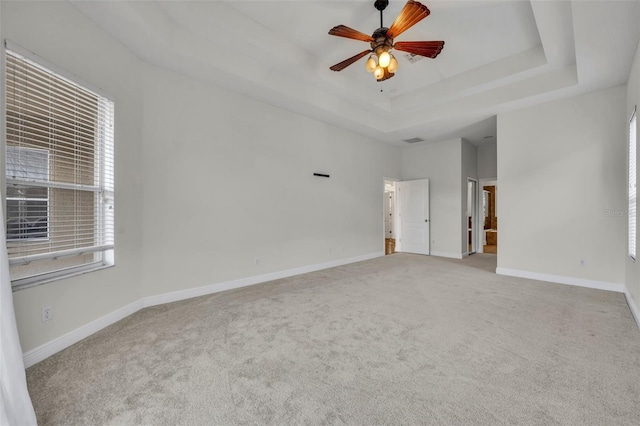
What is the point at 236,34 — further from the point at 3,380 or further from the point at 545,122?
the point at 545,122

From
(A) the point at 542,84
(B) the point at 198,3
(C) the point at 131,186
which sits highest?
(B) the point at 198,3

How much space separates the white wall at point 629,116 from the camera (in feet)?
9.75

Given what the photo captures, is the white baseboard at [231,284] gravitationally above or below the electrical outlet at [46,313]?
below

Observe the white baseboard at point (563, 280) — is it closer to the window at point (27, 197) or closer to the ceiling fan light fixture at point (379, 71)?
the ceiling fan light fixture at point (379, 71)

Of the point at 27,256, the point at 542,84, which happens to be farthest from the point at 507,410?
the point at 542,84

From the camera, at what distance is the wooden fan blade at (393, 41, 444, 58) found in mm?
2924

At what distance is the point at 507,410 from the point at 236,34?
4388 millimetres

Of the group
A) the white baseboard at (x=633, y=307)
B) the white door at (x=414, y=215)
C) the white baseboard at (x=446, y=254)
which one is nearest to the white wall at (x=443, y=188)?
the white baseboard at (x=446, y=254)

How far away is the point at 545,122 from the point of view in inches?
178

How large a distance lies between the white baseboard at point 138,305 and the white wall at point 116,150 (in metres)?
0.05

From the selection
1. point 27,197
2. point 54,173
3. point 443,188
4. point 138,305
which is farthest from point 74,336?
point 443,188

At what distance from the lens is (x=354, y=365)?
6.77 ft

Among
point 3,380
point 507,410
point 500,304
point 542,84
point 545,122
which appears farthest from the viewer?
point 545,122

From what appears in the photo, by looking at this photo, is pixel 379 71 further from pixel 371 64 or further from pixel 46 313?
pixel 46 313
